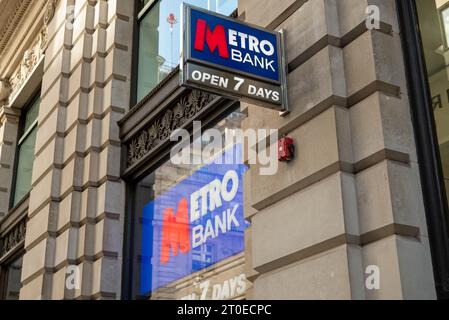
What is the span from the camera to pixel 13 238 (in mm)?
15758

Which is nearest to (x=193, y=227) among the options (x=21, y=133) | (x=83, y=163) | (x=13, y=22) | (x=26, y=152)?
(x=83, y=163)

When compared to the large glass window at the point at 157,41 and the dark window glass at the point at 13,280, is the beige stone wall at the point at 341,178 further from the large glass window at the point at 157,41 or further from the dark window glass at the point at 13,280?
the dark window glass at the point at 13,280

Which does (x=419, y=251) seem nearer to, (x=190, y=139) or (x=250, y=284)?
(x=250, y=284)

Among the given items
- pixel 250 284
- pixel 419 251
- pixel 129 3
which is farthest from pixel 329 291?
pixel 129 3

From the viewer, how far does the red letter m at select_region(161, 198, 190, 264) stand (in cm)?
959

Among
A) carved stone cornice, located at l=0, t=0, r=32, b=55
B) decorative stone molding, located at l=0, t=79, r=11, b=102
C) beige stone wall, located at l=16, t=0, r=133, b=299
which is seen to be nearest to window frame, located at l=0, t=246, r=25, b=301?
beige stone wall, located at l=16, t=0, r=133, b=299

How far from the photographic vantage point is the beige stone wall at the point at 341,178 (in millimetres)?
5973

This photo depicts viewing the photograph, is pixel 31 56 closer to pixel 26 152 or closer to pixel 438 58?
pixel 26 152

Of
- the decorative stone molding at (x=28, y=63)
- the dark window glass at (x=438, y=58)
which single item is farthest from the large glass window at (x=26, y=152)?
the dark window glass at (x=438, y=58)

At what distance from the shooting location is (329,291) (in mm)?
6137

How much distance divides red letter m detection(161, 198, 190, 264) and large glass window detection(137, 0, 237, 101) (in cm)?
243

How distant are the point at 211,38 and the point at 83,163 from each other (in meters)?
5.62

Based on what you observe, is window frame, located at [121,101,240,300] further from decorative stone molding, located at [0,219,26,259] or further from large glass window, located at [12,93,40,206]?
large glass window, located at [12,93,40,206]

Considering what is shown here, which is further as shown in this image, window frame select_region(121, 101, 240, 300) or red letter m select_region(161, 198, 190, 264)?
window frame select_region(121, 101, 240, 300)
